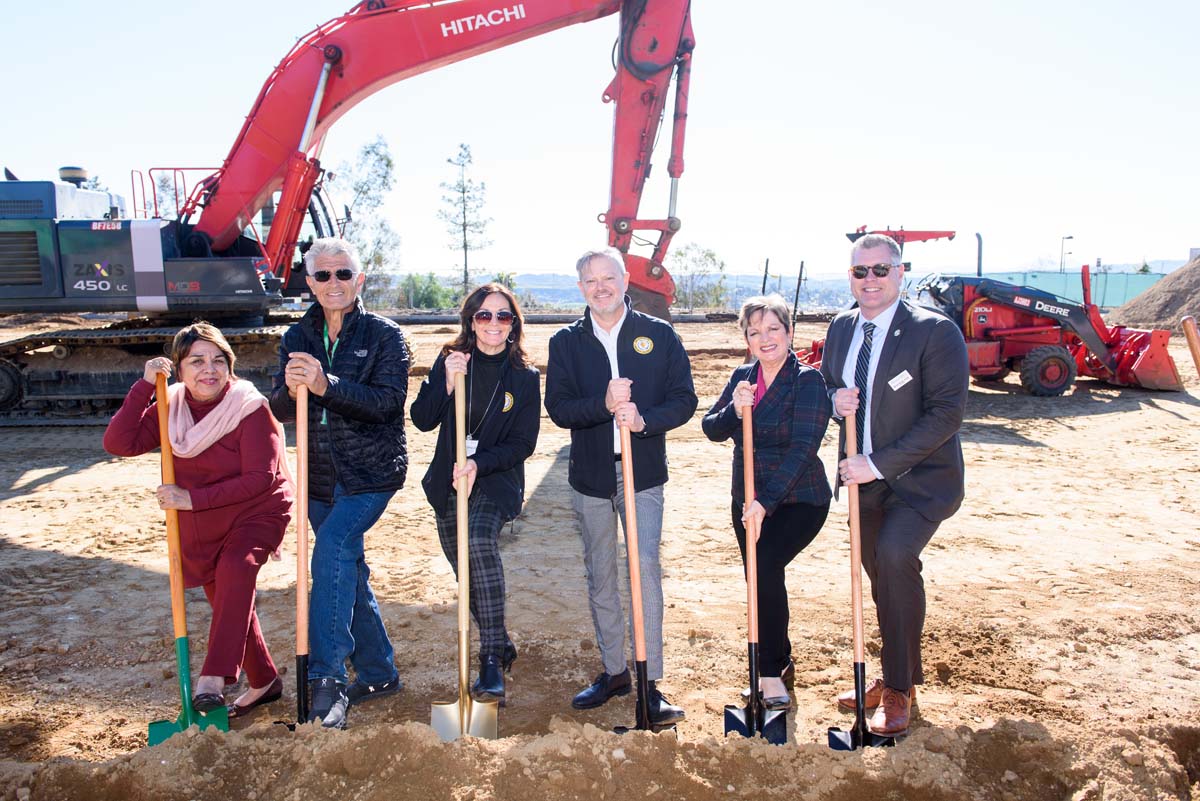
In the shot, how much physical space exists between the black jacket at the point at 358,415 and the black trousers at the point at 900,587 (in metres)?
2.05

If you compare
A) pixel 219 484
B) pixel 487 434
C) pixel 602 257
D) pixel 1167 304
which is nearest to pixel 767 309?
pixel 602 257

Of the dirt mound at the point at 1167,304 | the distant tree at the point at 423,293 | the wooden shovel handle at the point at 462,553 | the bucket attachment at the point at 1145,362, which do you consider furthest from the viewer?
the distant tree at the point at 423,293

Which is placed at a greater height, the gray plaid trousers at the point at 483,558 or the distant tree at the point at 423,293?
the distant tree at the point at 423,293

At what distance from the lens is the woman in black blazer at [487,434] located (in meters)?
3.73

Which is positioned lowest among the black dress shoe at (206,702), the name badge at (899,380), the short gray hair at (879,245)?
the black dress shoe at (206,702)

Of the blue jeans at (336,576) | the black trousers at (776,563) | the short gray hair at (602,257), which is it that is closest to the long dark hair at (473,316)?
the short gray hair at (602,257)

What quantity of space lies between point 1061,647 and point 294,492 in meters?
3.78

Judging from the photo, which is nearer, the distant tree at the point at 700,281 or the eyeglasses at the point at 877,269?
the eyeglasses at the point at 877,269

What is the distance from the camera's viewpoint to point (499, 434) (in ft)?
12.5

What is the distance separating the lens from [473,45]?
33.6ft

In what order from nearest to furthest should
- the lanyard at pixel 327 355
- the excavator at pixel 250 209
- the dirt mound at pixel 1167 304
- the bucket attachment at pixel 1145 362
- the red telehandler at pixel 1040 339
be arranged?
the lanyard at pixel 327 355
the excavator at pixel 250 209
the red telehandler at pixel 1040 339
the bucket attachment at pixel 1145 362
the dirt mound at pixel 1167 304

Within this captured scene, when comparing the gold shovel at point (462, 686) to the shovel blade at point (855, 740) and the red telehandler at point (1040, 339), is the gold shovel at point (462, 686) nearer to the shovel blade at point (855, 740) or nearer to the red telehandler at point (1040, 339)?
the shovel blade at point (855, 740)

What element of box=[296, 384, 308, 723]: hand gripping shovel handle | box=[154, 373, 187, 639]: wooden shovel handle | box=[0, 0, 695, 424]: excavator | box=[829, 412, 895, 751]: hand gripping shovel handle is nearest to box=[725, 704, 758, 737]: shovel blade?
box=[829, 412, 895, 751]: hand gripping shovel handle

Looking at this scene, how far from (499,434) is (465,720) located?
46.6 inches
